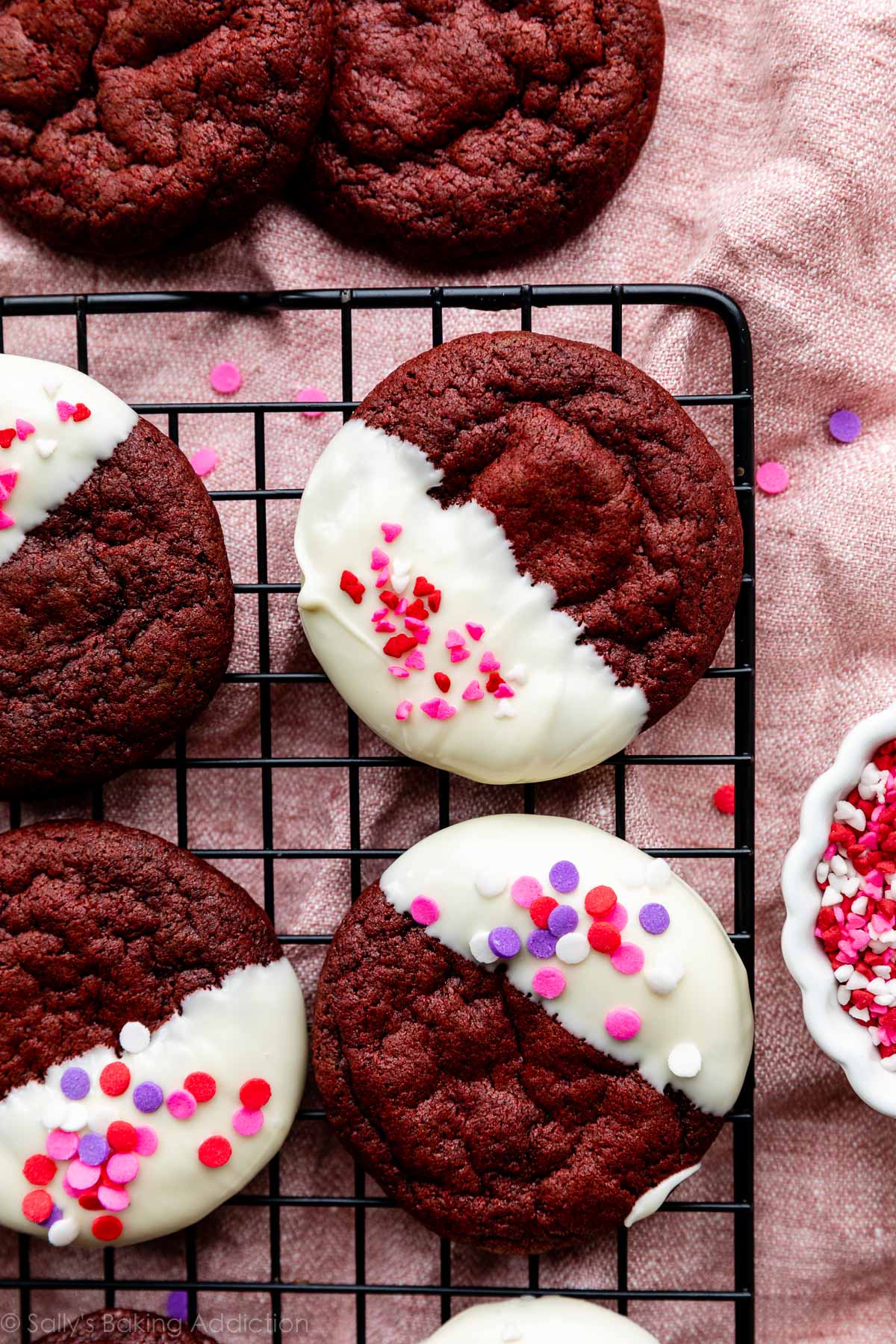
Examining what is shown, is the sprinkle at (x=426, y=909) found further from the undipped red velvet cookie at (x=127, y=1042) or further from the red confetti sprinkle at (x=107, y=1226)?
the red confetti sprinkle at (x=107, y=1226)

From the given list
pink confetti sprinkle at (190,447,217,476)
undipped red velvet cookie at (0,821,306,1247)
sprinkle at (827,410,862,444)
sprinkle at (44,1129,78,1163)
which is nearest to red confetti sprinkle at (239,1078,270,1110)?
undipped red velvet cookie at (0,821,306,1247)

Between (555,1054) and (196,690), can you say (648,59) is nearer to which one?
(196,690)

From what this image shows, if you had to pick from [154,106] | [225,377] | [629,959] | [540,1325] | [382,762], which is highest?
[154,106]

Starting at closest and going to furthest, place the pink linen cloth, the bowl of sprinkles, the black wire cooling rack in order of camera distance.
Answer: the bowl of sprinkles, the black wire cooling rack, the pink linen cloth

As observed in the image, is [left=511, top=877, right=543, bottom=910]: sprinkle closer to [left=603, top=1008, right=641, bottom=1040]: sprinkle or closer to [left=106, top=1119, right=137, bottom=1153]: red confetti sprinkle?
[left=603, top=1008, right=641, bottom=1040]: sprinkle

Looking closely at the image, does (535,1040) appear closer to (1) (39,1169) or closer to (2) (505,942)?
(2) (505,942)

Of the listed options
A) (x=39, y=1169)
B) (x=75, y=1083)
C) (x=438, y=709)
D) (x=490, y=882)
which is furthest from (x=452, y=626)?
(x=39, y=1169)
